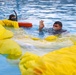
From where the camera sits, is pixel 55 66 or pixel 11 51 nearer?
pixel 55 66

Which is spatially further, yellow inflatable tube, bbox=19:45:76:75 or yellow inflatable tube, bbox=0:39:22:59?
yellow inflatable tube, bbox=0:39:22:59

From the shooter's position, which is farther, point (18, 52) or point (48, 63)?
point (18, 52)

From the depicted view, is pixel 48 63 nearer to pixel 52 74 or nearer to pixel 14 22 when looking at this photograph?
pixel 52 74

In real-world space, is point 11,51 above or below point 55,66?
below

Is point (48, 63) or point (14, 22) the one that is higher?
point (48, 63)

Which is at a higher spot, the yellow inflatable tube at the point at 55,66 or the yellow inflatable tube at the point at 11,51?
the yellow inflatable tube at the point at 55,66

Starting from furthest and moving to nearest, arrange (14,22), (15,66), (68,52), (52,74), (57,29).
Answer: (14,22)
(57,29)
(15,66)
(68,52)
(52,74)

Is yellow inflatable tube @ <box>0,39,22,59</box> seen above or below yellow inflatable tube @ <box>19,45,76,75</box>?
below

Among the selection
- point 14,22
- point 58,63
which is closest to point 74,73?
point 58,63

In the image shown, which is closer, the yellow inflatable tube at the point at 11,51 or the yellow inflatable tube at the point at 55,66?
the yellow inflatable tube at the point at 55,66

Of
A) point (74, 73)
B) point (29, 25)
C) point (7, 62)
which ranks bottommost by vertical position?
point (29, 25)

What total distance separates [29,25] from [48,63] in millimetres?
4319

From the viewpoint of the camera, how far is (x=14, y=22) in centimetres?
652

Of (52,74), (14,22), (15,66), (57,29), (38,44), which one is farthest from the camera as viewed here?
(14,22)
